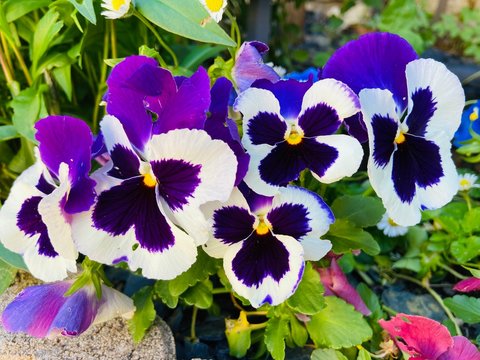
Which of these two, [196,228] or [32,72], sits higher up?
[196,228]

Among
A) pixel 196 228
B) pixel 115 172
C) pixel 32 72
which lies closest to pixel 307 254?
pixel 196 228

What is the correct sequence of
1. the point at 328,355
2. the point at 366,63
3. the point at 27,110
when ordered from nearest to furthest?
the point at 366,63, the point at 328,355, the point at 27,110

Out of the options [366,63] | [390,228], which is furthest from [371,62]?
[390,228]

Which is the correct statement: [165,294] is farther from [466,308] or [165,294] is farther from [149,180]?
[466,308]

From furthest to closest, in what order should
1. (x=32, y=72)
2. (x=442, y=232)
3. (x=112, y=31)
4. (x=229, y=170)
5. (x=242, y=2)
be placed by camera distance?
(x=242, y=2), (x=442, y=232), (x=32, y=72), (x=112, y=31), (x=229, y=170)

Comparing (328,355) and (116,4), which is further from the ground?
(116,4)

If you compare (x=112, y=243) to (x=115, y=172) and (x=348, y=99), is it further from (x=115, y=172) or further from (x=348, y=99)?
(x=348, y=99)
